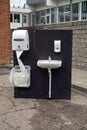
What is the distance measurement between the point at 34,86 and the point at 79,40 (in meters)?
5.24

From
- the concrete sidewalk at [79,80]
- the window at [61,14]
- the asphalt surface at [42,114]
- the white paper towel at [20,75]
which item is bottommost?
the asphalt surface at [42,114]

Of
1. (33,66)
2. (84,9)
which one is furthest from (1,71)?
(84,9)

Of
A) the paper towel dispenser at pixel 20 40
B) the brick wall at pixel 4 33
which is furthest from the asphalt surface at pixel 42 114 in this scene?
the brick wall at pixel 4 33

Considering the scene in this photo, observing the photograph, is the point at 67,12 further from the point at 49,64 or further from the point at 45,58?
the point at 49,64

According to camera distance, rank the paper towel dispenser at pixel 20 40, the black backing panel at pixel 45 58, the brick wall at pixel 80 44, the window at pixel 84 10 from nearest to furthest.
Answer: the paper towel dispenser at pixel 20 40
the black backing panel at pixel 45 58
the brick wall at pixel 80 44
the window at pixel 84 10

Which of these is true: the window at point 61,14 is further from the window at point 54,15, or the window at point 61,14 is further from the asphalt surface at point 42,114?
the asphalt surface at point 42,114

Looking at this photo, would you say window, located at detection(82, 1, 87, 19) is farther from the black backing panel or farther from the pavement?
the black backing panel

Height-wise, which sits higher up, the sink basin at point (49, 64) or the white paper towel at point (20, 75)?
the sink basin at point (49, 64)

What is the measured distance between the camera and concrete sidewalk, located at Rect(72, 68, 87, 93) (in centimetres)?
823

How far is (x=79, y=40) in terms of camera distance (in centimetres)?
1191

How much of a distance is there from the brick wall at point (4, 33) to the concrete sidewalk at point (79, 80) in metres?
3.08

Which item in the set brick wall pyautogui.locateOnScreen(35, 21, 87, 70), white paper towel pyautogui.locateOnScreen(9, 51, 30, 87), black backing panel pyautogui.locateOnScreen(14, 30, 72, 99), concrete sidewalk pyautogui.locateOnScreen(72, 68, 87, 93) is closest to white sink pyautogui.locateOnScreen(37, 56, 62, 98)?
black backing panel pyautogui.locateOnScreen(14, 30, 72, 99)

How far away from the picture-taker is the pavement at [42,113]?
5316 mm

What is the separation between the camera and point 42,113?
19.7 ft
